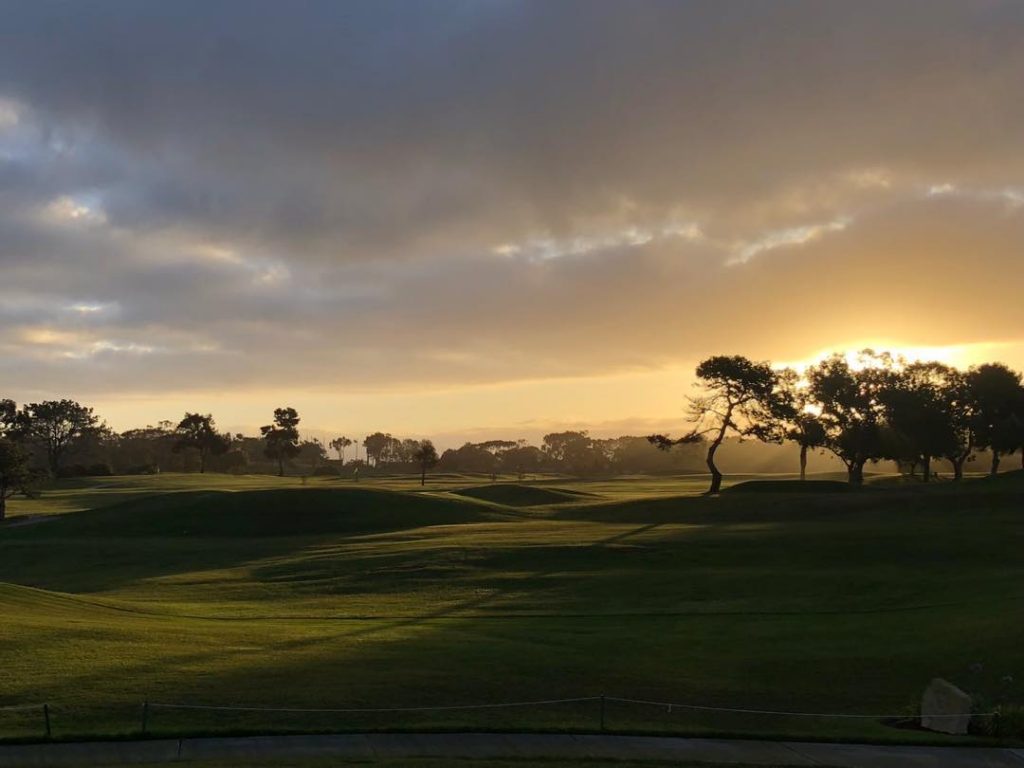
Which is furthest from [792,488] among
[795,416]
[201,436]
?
[201,436]

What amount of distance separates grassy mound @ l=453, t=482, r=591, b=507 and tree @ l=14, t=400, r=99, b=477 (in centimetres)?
11329

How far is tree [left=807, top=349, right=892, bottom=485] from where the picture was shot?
110m

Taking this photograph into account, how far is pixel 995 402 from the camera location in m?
104

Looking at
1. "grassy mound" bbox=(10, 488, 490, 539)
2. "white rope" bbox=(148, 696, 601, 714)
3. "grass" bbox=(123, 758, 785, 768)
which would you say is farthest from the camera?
"grassy mound" bbox=(10, 488, 490, 539)

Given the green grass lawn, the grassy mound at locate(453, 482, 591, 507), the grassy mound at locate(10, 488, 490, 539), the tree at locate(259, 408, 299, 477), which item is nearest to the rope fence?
the green grass lawn

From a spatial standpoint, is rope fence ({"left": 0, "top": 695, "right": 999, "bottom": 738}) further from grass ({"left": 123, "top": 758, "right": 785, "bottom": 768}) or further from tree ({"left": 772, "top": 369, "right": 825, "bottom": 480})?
tree ({"left": 772, "top": 369, "right": 825, "bottom": 480})

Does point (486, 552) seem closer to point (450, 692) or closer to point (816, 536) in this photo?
point (816, 536)

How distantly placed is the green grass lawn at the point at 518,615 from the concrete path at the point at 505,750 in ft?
2.38

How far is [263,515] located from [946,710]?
61.0 metres

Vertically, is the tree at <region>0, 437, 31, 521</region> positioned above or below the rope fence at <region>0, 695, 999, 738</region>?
above

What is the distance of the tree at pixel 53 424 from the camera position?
582 ft

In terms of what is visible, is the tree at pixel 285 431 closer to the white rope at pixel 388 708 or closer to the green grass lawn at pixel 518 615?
the green grass lawn at pixel 518 615

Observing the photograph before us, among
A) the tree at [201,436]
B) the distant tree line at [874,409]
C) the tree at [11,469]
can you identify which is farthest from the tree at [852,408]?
the tree at [201,436]

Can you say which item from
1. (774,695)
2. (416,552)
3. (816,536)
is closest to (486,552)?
(416,552)
